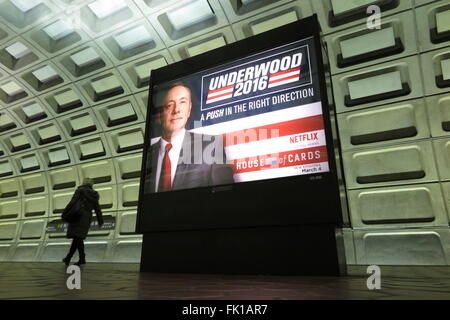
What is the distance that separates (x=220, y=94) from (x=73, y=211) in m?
3.55

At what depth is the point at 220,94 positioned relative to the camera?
12.2 ft

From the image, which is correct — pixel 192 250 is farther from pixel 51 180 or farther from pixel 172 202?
pixel 51 180

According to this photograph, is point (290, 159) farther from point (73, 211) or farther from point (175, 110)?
point (73, 211)

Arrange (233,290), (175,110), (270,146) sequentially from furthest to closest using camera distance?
(175,110), (270,146), (233,290)

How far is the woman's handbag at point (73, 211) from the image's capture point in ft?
17.7

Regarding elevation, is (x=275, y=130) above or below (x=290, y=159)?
above

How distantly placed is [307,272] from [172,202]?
5.55 feet

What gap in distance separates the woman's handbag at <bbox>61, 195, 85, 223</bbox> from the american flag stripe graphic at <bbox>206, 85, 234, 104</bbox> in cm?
334

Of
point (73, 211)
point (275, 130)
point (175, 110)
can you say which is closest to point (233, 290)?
point (275, 130)

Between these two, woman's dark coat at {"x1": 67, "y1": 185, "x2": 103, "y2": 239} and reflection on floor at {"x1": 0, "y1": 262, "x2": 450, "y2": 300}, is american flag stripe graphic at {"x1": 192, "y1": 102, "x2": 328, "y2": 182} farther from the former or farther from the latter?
woman's dark coat at {"x1": 67, "y1": 185, "x2": 103, "y2": 239}

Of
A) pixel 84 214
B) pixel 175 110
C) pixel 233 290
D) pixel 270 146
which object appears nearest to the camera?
pixel 233 290

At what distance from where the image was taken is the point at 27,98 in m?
9.09

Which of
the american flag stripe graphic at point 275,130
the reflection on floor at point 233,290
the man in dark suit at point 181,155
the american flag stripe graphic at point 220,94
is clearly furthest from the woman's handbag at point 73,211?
the american flag stripe graphic at point 275,130
